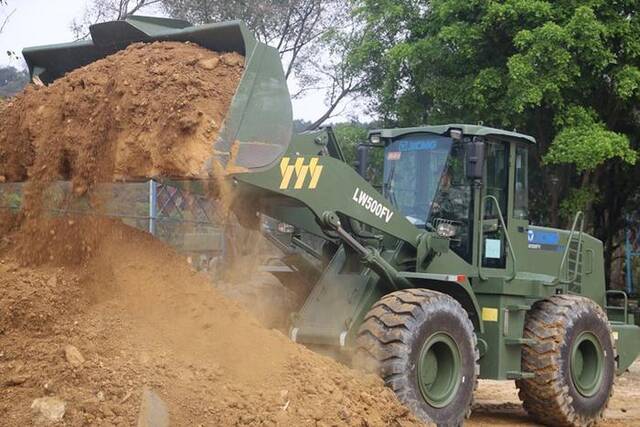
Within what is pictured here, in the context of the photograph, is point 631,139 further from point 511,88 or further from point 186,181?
point 186,181

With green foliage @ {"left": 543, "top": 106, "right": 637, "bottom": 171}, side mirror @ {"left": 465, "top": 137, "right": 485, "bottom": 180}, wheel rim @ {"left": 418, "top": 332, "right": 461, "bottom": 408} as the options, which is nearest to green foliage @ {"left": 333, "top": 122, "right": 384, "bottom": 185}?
side mirror @ {"left": 465, "top": 137, "right": 485, "bottom": 180}

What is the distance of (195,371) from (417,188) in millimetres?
3479

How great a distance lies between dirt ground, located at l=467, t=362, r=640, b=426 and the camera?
30.2 ft

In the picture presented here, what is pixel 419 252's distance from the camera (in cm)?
792

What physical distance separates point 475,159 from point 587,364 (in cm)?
280

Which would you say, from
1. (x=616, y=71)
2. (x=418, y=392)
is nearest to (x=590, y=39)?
(x=616, y=71)

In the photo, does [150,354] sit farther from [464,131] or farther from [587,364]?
[587,364]

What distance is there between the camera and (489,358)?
27.3 feet

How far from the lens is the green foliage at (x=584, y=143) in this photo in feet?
49.3

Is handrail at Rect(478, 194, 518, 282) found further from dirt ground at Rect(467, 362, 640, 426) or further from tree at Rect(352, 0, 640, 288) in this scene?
tree at Rect(352, 0, 640, 288)

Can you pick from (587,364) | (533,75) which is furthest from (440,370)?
(533,75)

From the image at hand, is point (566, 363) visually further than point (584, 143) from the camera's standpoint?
No

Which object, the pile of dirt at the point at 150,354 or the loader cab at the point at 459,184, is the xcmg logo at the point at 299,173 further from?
the loader cab at the point at 459,184

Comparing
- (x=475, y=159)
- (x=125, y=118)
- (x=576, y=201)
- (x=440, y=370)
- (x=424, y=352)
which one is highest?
(x=125, y=118)
